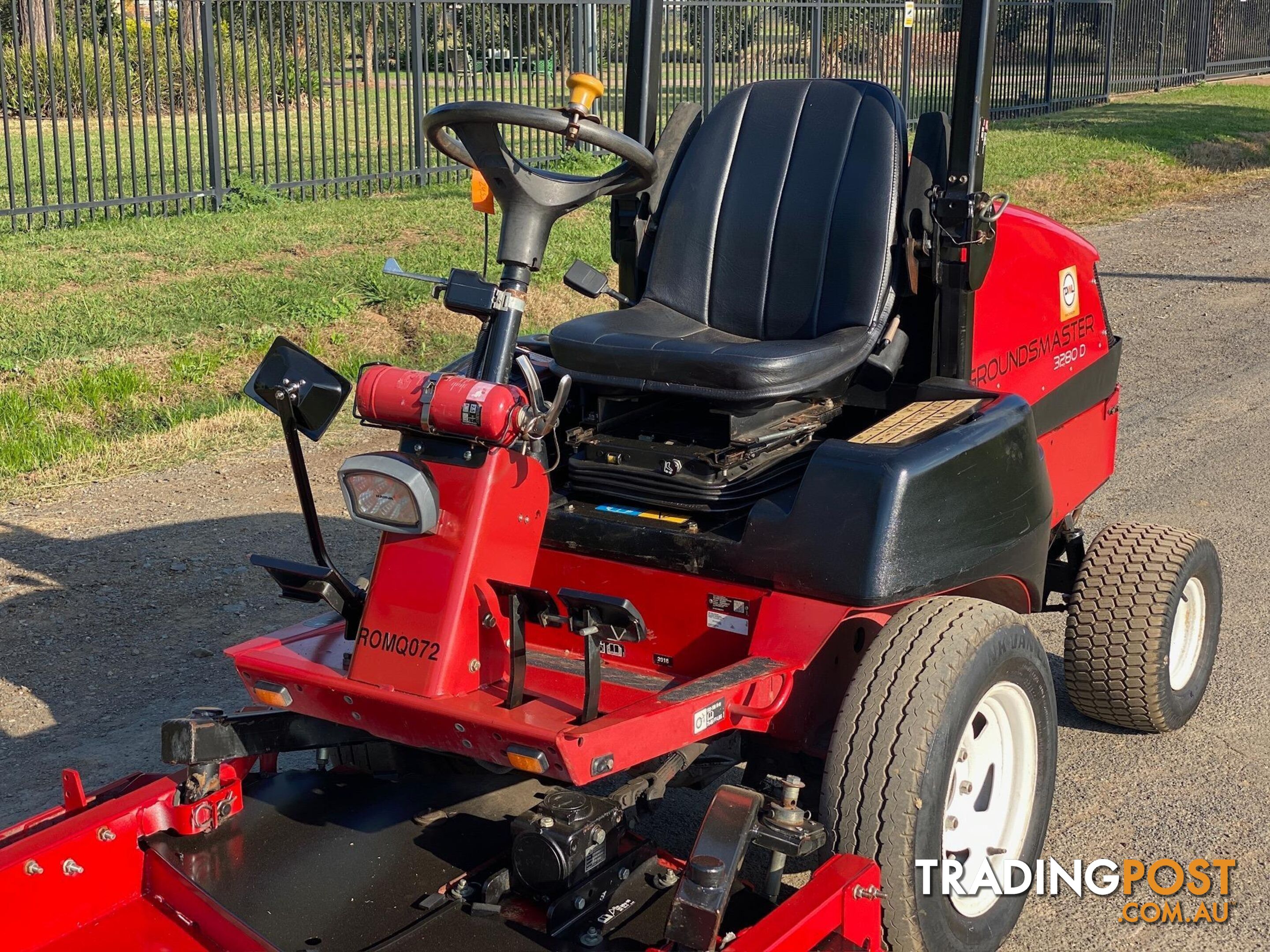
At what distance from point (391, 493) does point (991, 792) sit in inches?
58.4

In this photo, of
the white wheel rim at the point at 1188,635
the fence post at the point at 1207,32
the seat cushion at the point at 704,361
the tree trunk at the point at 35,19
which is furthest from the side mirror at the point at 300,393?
the fence post at the point at 1207,32

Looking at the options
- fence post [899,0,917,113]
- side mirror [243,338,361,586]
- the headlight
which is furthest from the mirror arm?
fence post [899,0,917,113]

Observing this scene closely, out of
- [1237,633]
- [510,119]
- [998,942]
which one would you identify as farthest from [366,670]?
[1237,633]

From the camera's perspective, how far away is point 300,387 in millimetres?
2916

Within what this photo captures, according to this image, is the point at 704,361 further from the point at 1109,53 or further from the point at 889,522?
the point at 1109,53

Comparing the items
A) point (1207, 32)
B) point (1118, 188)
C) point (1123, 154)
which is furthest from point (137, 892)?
point (1207, 32)

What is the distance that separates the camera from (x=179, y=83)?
12391mm

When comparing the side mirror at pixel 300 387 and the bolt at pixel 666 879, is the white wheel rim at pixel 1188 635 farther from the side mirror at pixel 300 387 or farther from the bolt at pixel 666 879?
the side mirror at pixel 300 387

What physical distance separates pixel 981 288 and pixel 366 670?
6.22 ft

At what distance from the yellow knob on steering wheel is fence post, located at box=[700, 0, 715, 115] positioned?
12392 millimetres

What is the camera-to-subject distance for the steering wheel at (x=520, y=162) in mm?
2895

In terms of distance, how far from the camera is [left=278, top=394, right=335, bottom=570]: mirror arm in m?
2.93

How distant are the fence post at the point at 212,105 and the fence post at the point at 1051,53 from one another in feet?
41.7

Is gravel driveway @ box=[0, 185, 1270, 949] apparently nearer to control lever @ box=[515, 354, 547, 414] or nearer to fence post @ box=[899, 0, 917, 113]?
control lever @ box=[515, 354, 547, 414]
